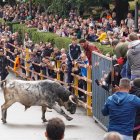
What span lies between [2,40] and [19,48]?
346 cm

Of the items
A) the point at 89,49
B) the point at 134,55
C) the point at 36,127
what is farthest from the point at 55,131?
the point at 89,49

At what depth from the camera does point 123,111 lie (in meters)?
10.2

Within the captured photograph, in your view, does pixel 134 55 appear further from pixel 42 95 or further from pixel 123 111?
pixel 42 95

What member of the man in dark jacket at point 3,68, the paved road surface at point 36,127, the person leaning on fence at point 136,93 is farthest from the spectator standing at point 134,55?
the man in dark jacket at point 3,68

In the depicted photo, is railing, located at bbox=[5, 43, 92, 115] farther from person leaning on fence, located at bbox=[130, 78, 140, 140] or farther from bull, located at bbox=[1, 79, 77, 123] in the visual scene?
person leaning on fence, located at bbox=[130, 78, 140, 140]

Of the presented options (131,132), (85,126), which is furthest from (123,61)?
(85,126)

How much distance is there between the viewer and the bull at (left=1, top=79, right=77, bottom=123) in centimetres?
1708

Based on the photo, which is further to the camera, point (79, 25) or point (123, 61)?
point (79, 25)

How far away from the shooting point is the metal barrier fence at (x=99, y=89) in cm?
1543

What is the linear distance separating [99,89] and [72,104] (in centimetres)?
143

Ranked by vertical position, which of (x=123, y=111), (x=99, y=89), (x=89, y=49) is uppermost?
(x=123, y=111)

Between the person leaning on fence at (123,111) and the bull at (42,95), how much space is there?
6784 millimetres

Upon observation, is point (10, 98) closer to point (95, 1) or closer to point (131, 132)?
point (131, 132)

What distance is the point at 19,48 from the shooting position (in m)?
28.6
